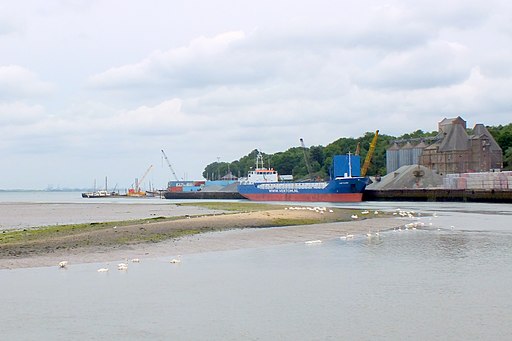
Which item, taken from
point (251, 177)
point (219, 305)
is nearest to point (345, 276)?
point (219, 305)

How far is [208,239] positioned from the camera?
30.0 m

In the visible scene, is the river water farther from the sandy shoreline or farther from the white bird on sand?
the white bird on sand

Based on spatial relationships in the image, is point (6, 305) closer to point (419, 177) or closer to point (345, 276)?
point (345, 276)

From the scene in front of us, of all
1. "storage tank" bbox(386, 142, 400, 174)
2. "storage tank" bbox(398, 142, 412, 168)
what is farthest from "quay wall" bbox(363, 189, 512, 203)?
"storage tank" bbox(386, 142, 400, 174)

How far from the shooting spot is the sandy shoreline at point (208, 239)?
75.5 feet

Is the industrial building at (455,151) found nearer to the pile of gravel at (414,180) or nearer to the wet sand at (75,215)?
the pile of gravel at (414,180)

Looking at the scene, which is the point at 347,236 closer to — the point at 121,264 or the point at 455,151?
the point at 121,264

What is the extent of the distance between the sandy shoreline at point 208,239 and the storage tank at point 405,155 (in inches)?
4726

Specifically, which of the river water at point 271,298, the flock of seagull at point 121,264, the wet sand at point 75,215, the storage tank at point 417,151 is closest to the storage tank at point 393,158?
the storage tank at point 417,151

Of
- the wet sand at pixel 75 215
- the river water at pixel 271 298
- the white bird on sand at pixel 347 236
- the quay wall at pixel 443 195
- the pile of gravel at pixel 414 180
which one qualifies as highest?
the pile of gravel at pixel 414 180

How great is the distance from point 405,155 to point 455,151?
67.8ft

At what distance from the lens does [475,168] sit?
140125mm

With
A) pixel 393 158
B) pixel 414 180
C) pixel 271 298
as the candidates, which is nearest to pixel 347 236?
pixel 271 298

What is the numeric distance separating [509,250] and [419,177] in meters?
95.6
